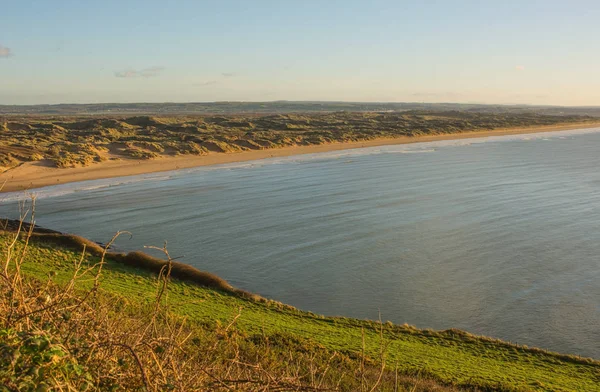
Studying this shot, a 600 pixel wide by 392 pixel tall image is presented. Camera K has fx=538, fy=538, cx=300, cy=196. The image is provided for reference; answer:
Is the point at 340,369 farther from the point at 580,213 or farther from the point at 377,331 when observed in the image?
the point at 580,213

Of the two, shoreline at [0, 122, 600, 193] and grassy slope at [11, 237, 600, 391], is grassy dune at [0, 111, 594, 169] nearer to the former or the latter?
shoreline at [0, 122, 600, 193]

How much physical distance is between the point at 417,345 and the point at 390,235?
37.4 feet

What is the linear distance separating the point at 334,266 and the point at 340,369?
360 inches

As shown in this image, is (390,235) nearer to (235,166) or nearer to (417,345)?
(417,345)

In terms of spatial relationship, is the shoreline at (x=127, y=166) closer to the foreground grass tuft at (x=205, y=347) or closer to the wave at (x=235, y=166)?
the wave at (x=235, y=166)

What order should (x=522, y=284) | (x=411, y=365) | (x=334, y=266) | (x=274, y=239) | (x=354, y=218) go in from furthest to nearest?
(x=354, y=218), (x=274, y=239), (x=334, y=266), (x=522, y=284), (x=411, y=365)

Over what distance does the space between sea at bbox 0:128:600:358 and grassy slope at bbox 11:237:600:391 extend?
113 cm

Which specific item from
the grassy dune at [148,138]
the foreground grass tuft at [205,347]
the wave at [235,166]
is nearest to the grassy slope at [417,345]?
the foreground grass tuft at [205,347]

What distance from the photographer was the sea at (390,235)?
16.1 m

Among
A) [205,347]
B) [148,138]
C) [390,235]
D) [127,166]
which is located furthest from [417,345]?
[148,138]

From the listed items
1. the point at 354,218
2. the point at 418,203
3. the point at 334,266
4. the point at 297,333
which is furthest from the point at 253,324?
the point at 418,203

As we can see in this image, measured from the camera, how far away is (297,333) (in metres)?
13.6

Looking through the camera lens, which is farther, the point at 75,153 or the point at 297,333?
the point at 75,153

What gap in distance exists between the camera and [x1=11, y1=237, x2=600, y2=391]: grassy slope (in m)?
11.5
